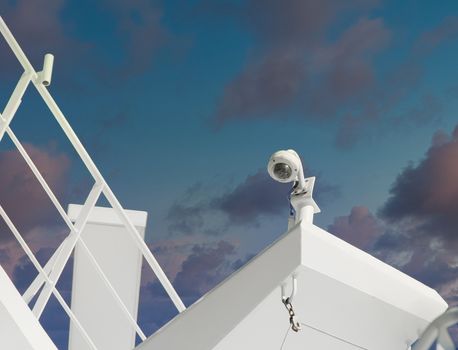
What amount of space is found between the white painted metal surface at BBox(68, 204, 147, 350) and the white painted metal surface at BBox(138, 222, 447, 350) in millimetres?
1827

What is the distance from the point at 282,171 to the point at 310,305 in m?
0.56

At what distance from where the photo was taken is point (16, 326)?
1.44 m

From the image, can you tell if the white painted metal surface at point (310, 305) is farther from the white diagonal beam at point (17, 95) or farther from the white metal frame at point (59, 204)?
the white diagonal beam at point (17, 95)

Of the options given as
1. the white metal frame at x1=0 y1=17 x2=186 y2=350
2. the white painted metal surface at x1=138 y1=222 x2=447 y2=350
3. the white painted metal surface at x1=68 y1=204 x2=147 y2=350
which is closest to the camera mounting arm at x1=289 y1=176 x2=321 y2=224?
the white painted metal surface at x1=138 y1=222 x2=447 y2=350

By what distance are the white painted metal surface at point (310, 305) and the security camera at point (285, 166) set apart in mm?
503

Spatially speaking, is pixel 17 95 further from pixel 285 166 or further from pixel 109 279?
pixel 109 279

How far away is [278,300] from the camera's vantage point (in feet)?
3.72

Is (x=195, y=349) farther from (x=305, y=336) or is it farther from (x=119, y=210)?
(x=119, y=210)

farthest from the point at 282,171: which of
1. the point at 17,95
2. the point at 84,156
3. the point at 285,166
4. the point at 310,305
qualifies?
the point at 17,95

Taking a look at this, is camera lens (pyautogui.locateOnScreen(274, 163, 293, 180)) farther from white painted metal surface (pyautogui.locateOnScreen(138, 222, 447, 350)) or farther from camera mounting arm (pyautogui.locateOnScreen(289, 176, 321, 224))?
white painted metal surface (pyautogui.locateOnScreen(138, 222, 447, 350))

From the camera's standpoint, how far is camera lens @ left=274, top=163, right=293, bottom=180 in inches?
65.2

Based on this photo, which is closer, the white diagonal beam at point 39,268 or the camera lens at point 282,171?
the camera lens at point 282,171

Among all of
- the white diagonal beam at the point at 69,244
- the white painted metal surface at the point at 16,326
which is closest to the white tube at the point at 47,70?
the white diagonal beam at the point at 69,244

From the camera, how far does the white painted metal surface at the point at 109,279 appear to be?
2.96m
